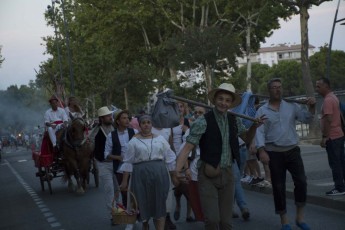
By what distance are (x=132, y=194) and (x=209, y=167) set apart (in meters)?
1.67

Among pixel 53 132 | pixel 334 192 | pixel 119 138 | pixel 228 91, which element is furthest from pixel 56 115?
pixel 228 91

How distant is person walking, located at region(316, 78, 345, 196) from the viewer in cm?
1114

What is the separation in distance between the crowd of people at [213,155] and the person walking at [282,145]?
12mm

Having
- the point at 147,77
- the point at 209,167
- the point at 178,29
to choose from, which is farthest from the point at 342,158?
the point at 147,77

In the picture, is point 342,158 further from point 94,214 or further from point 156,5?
point 156,5

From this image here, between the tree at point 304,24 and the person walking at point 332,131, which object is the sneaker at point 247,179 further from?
the tree at point 304,24

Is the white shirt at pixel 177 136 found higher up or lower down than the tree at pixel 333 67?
lower down

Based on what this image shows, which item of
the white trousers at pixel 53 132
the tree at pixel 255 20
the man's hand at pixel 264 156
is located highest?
the tree at pixel 255 20

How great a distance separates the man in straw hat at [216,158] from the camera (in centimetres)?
718

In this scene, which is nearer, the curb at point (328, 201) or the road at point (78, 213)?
the road at point (78, 213)

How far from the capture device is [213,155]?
7234 millimetres

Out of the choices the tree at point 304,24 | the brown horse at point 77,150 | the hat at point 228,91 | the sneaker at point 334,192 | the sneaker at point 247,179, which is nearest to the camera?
the hat at point 228,91

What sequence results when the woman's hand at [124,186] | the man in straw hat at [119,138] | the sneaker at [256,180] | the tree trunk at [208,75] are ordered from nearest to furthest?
the woman's hand at [124,186] < the man in straw hat at [119,138] < the sneaker at [256,180] < the tree trunk at [208,75]

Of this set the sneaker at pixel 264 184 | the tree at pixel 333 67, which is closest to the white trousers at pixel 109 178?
the sneaker at pixel 264 184
